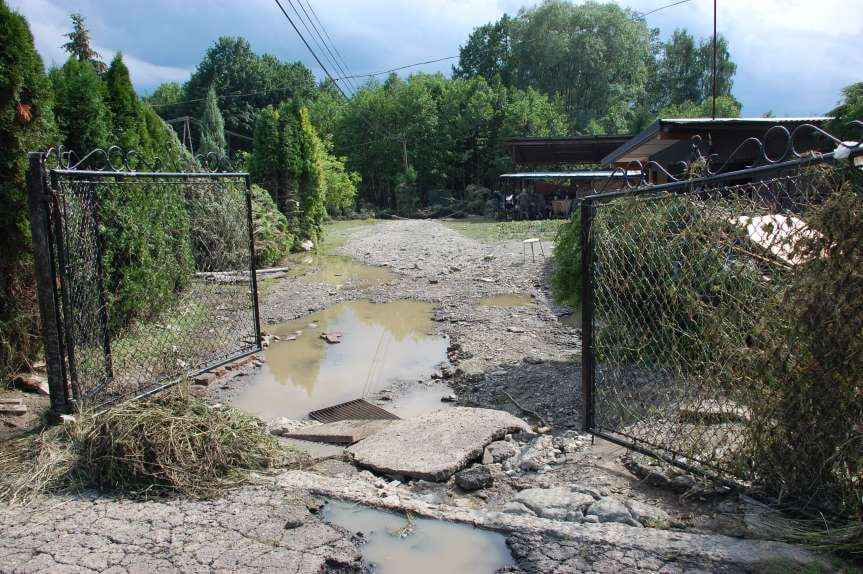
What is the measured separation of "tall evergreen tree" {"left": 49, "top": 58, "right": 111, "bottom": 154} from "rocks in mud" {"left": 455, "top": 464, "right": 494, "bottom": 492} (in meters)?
6.19

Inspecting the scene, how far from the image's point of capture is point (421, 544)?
3.07 m

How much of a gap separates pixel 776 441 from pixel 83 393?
14.4ft

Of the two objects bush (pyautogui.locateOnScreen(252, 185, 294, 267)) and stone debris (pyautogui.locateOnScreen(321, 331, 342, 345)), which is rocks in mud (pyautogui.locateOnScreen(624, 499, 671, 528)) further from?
bush (pyautogui.locateOnScreen(252, 185, 294, 267))

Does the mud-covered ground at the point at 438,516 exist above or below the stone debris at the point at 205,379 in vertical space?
above

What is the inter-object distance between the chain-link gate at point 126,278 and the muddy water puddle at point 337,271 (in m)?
3.74

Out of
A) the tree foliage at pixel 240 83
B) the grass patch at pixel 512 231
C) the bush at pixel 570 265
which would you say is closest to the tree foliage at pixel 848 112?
the bush at pixel 570 265

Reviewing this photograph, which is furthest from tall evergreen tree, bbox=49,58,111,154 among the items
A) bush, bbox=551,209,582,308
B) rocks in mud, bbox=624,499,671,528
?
rocks in mud, bbox=624,499,671,528

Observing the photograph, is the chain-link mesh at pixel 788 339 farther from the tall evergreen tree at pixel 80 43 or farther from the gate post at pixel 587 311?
the tall evergreen tree at pixel 80 43

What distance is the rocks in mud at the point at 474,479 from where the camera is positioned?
150 inches

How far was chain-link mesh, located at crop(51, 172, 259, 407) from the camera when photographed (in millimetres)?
4473

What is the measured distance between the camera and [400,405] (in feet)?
20.0

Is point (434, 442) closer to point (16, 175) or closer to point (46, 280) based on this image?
point (46, 280)

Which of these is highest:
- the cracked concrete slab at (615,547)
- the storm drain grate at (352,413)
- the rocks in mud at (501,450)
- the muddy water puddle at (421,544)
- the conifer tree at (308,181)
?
the conifer tree at (308,181)

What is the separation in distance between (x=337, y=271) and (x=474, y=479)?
36.3ft
